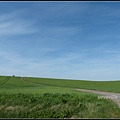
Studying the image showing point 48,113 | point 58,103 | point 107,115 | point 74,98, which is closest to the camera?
point 107,115

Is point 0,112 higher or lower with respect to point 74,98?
lower

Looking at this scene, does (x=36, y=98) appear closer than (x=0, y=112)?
No

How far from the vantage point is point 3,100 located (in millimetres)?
20016

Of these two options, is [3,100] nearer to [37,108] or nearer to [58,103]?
[37,108]

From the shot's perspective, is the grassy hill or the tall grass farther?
the grassy hill

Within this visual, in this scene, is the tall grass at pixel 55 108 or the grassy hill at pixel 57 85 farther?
the grassy hill at pixel 57 85

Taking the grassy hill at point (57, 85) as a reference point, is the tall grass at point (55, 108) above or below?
below

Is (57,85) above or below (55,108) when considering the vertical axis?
above

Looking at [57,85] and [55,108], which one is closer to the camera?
[55,108]

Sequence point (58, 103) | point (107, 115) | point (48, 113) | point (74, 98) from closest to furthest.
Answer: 1. point (107, 115)
2. point (48, 113)
3. point (58, 103)
4. point (74, 98)

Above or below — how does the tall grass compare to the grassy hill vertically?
below

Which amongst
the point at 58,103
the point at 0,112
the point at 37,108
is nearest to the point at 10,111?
the point at 0,112

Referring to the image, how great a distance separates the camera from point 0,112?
18.1m

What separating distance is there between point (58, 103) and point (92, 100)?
319 cm
